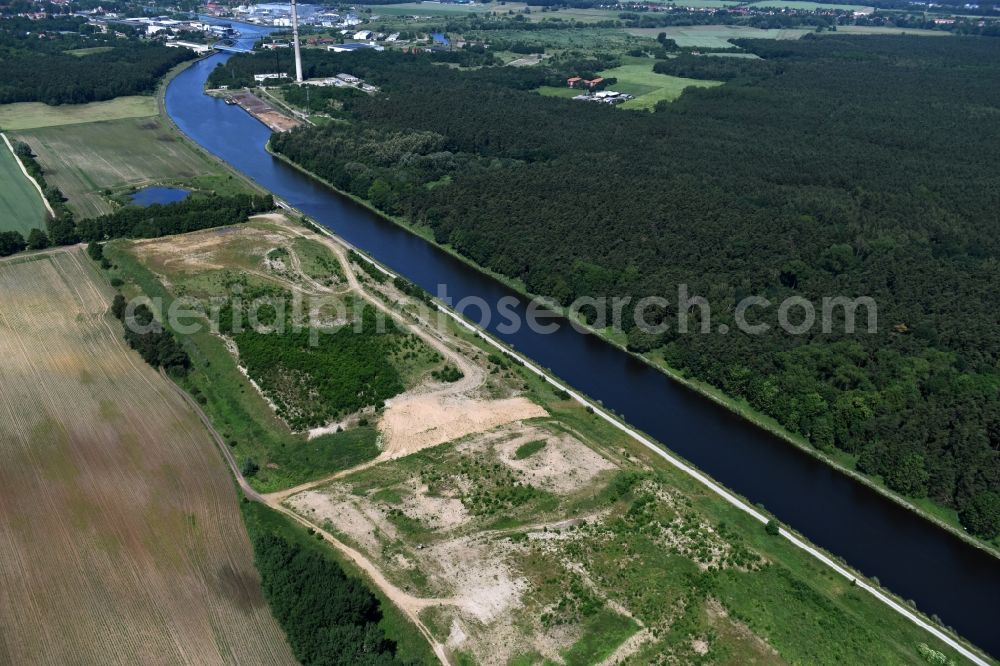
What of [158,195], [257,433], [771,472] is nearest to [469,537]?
[257,433]

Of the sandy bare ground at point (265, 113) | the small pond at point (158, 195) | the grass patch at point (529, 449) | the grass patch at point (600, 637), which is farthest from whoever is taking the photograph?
the sandy bare ground at point (265, 113)

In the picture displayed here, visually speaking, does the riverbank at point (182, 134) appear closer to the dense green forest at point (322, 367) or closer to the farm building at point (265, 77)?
the farm building at point (265, 77)

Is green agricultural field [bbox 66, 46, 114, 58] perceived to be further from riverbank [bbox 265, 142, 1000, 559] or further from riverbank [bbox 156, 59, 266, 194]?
riverbank [bbox 265, 142, 1000, 559]

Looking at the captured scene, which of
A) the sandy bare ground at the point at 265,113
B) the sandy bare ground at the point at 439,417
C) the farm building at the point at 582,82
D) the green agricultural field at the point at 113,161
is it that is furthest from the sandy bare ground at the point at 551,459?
the farm building at the point at 582,82


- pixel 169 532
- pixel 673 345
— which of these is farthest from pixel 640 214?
pixel 169 532

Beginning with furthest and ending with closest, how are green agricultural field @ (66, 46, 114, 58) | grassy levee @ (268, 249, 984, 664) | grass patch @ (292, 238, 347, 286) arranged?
green agricultural field @ (66, 46, 114, 58) < grass patch @ (292, 238, 347, 286) < grassy levee @ (268, 249, 984, 664)

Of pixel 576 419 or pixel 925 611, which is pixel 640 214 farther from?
pixel 925 611

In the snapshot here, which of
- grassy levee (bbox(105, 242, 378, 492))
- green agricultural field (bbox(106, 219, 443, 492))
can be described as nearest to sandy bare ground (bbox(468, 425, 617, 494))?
grassy levee (bbox(105, 242, 378, 492))
